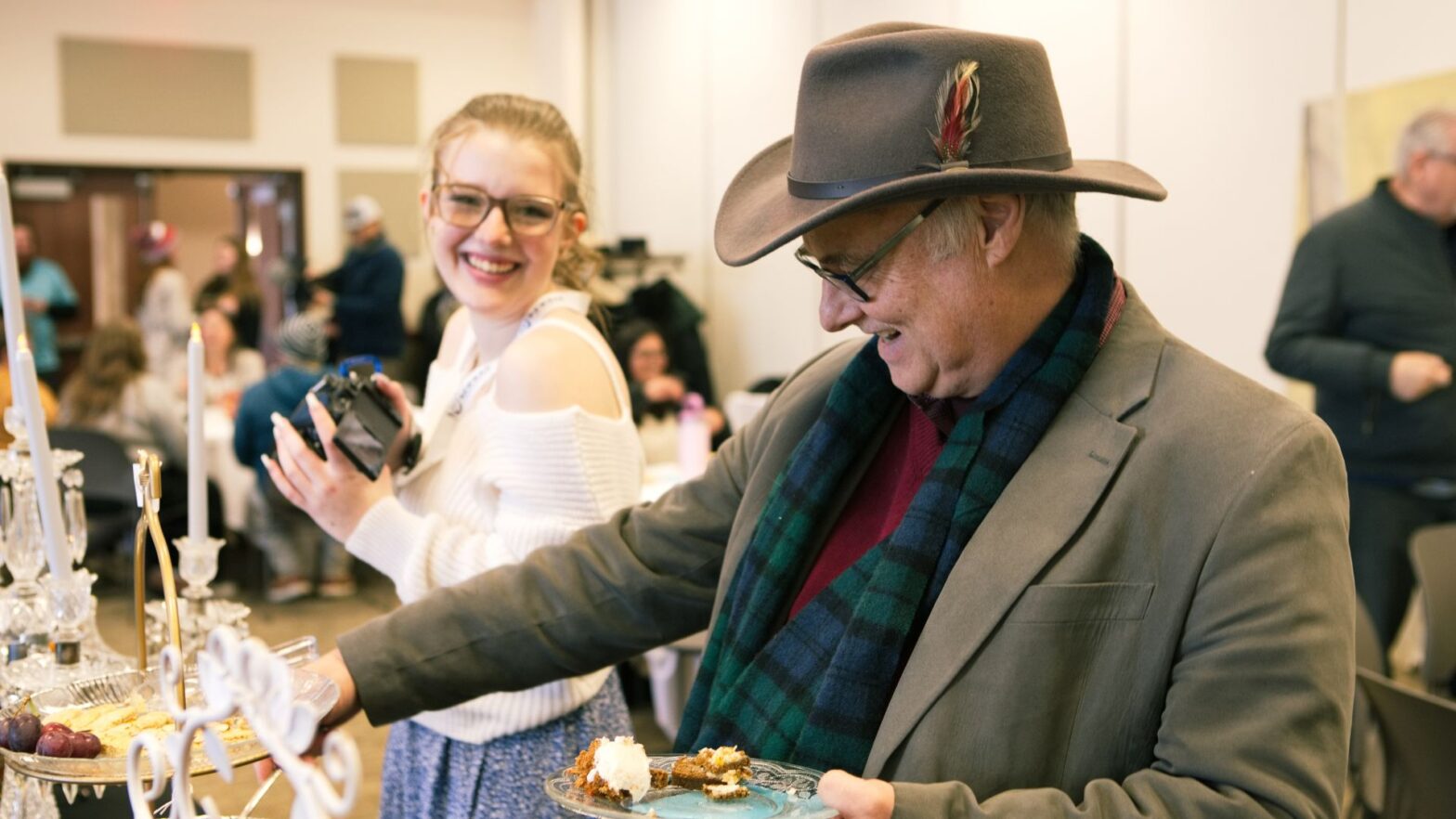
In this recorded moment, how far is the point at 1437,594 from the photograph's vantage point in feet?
9.21

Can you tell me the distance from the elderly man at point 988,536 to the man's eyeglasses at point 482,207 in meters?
0.42

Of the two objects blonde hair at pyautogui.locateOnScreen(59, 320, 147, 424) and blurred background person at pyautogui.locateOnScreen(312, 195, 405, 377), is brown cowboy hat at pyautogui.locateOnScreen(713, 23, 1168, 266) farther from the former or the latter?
blurred background person at pyautogui.locateOnScreen(312, 195, 405, 377)

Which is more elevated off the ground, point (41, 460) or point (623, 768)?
point (41, 460)

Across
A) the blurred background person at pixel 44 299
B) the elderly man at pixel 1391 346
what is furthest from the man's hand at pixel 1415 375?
the blurred background person at pixel 44 299

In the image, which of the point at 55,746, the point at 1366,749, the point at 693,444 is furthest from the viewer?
the point at 693,444

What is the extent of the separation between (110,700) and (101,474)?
5016 mm

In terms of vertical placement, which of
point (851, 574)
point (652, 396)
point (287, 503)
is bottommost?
point (287, 503)

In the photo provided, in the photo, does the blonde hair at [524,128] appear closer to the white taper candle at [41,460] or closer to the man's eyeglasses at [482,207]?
the man's eyeglasses at [482,207]

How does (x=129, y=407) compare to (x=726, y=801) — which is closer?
(x=726, y=801)

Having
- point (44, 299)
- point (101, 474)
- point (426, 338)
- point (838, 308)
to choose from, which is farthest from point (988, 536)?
point (44, 299)

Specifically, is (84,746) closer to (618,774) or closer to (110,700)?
(110,700)

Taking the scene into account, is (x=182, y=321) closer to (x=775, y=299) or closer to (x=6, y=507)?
(x=775, y=299)

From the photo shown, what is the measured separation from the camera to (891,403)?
1558mm

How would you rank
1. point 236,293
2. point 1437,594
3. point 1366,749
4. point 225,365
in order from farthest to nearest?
point 236,293
point 225,365
point 1437,594
point 1366,749
